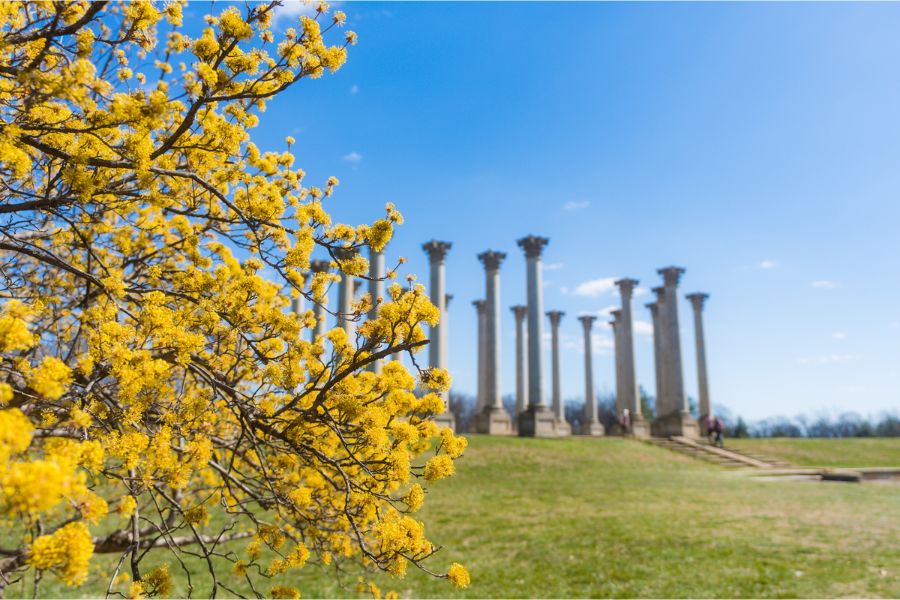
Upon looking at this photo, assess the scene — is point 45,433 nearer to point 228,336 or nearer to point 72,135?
point 228,336

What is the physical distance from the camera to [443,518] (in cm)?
1550

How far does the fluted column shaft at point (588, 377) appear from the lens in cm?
4716

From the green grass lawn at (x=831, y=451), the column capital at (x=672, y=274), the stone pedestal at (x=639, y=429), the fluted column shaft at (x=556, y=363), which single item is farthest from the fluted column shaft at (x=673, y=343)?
the fluted column shaft at (x=556, y=363)

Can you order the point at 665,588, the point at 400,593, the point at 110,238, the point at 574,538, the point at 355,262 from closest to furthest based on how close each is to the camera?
the point at 355,262 < the point at 110,238 < the point at 665,588 < the point at 400,593 < the point at 574,538

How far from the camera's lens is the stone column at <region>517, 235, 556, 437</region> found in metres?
33.5

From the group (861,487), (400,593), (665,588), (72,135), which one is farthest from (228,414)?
(861,487)

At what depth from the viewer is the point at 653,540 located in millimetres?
11578

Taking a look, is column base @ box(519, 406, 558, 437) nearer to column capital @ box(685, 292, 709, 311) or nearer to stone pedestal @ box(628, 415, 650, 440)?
stone pedestal @ box(628, 415, 650, 440)

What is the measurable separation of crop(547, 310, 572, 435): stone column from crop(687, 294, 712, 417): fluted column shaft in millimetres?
10732

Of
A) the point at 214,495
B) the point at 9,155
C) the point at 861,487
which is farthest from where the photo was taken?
the point at 861,487

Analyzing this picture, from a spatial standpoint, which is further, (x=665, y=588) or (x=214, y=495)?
(x=665, y=588)

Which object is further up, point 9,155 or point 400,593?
point 9,155

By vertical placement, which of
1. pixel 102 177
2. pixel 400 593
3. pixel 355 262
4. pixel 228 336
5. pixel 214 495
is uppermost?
pixel 102 177

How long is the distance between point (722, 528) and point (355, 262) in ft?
38.8
